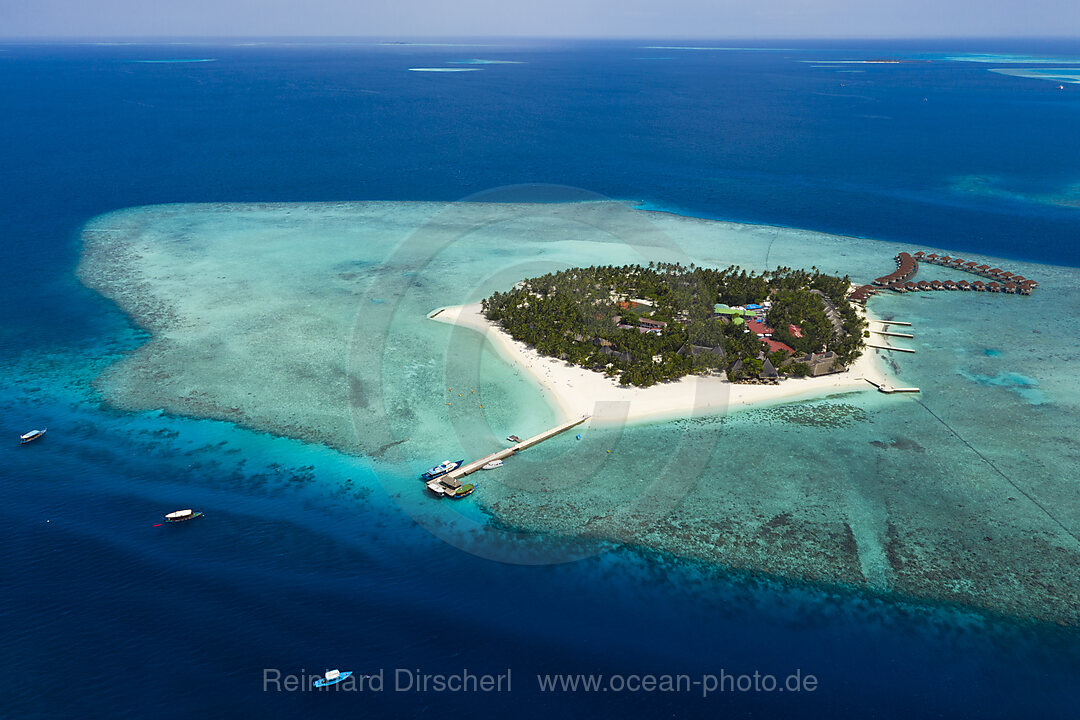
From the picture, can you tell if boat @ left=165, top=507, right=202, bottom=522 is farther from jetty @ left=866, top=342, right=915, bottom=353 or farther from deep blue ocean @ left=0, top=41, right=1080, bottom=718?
jetty @ left=866, top=342, right=915, bottom=353

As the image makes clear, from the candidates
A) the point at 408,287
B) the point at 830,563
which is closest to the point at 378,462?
the point at 830,563

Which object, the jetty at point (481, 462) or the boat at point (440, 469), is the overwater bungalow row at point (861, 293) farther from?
the boat at point (440, 469)

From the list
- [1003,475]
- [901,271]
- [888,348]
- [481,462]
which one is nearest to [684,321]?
[888,348]

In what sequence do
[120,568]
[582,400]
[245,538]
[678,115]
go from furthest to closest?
[678,115]
[582,400]
[245,538]
[120,568]

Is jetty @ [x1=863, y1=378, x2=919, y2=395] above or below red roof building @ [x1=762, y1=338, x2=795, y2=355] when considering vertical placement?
below

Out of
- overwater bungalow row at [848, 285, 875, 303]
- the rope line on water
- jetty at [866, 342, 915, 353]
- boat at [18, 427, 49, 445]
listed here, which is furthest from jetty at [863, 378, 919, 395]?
boat at [18, 427, 49, 445]

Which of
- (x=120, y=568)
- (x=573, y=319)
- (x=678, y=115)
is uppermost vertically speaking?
(x=678, y=115)

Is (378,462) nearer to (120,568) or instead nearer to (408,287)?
(120,568)
